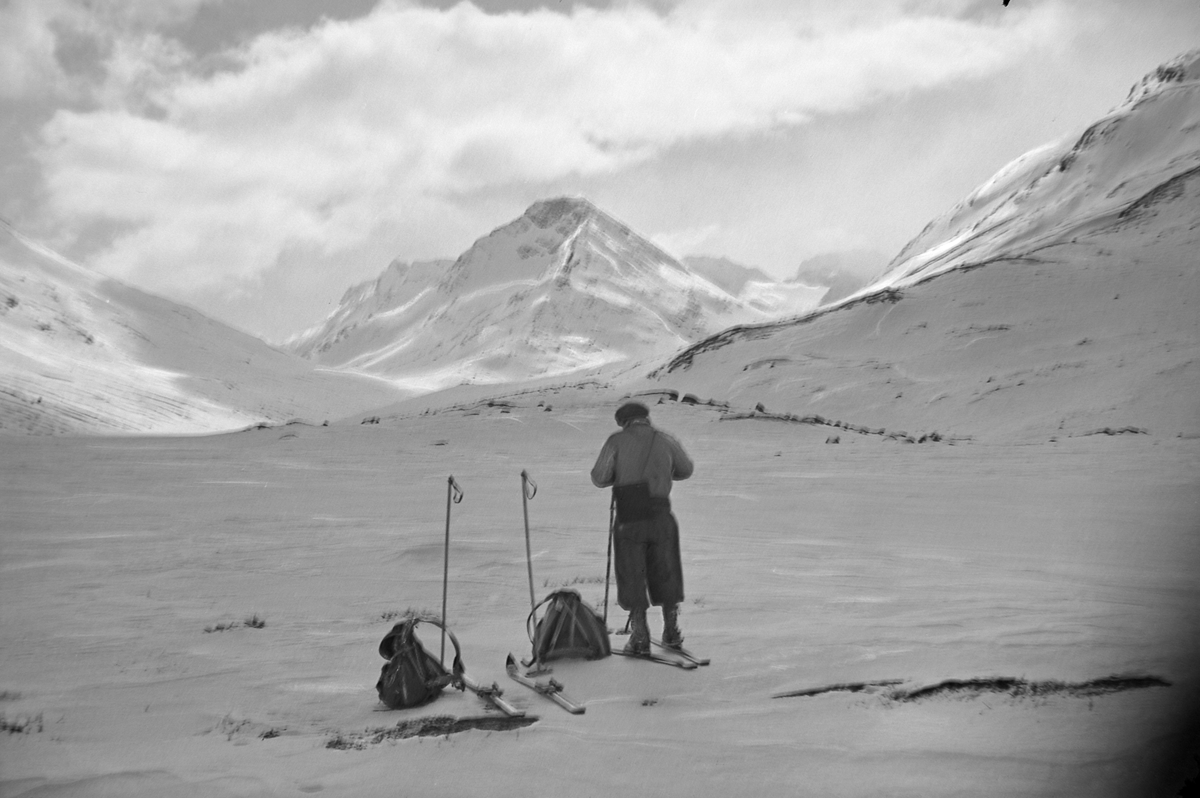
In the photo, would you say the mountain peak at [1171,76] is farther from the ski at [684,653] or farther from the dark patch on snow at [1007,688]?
the ski at [684,653]

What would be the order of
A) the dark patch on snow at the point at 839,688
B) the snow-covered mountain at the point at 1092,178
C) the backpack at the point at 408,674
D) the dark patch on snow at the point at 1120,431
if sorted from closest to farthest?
the dark patch on snow at the point at 839,688
the backpack at the point at 408,674
the dark patch on snow at the point at 1120,431
the snow-covered mountain at the point at 1092,178

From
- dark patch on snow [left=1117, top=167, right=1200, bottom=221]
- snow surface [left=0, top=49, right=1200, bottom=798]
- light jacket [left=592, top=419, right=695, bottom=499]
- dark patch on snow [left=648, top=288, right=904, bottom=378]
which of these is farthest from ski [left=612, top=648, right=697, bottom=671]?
dark patch on snow [left=1117, top=167, right=1200, bottom=221]

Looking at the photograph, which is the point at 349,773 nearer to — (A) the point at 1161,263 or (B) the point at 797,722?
(B) the point at 797,722

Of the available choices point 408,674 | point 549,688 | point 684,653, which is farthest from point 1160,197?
point 408,674

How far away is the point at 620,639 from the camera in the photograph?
7711 millimetres

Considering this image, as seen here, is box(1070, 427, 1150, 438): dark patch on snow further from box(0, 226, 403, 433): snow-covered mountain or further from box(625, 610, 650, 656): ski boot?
box(0, 226, 403, 433): snow-covered mountain

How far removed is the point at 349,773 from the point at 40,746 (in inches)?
75.7

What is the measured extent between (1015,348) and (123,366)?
1996 inches

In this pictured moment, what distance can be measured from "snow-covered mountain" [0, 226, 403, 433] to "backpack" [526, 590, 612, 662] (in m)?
36.2

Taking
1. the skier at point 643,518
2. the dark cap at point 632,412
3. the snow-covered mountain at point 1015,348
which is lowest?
the skier at point 643,518

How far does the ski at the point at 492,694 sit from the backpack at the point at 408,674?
122mm

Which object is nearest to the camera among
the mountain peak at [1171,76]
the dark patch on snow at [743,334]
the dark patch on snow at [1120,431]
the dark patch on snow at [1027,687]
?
the dark patch on snow at [1027,687]

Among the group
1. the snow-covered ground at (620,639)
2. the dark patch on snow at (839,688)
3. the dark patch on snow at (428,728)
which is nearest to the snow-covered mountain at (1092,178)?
the snow-covered ground at (620,639)

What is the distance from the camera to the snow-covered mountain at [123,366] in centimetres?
4362
